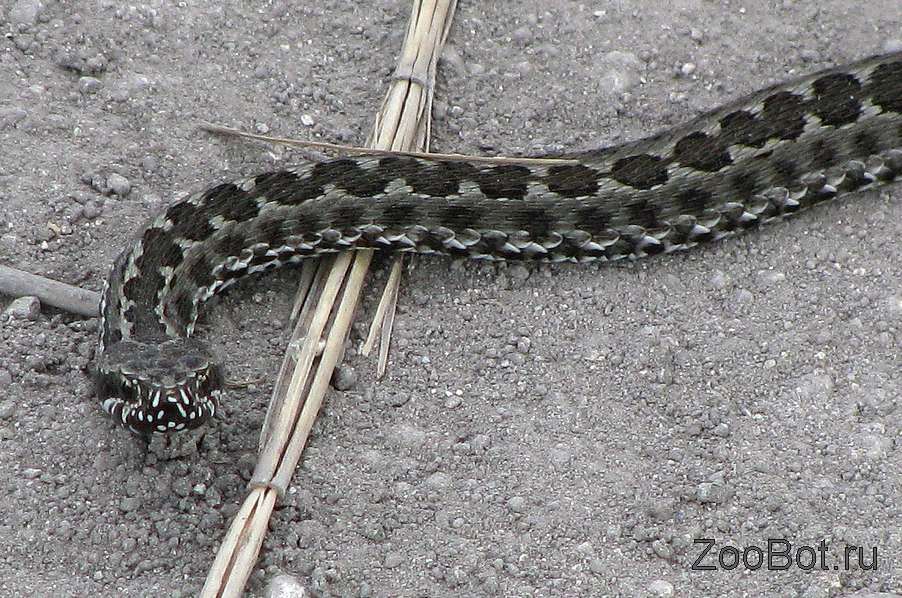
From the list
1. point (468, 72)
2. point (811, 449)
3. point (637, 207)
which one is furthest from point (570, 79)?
point (811, 449)

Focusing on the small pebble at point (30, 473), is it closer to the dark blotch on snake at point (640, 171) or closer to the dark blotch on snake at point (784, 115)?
the dark blotch on snake at point (640, 171)

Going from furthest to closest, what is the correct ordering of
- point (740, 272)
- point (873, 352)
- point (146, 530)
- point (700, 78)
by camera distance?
point (700, 78) → point (740, 272) → point (873, 352) → point (146, 530)

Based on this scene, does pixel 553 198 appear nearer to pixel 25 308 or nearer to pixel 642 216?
pixel 642 216

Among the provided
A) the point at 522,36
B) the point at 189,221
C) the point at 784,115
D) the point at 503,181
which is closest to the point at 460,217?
the point at 503,181

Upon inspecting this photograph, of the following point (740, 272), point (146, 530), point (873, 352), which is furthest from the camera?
point (740, 272)

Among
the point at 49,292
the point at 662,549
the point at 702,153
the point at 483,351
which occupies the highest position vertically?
the point at 702,153

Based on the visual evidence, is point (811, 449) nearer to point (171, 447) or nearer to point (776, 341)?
point (776, 341)

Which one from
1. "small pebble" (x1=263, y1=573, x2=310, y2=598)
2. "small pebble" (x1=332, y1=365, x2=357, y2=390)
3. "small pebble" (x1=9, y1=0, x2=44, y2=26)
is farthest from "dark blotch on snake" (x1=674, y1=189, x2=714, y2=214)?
Answer: "small pebble" (x1=9, y1=0, x2=44, y2=26)

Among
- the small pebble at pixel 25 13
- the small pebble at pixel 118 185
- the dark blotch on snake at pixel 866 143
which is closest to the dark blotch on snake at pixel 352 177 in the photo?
the small pebble at pixel 118 185
